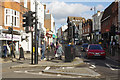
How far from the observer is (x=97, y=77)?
8.13 meters

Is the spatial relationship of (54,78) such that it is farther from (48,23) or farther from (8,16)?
(48,23)

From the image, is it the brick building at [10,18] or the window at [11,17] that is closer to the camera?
the brick building at [10,18]

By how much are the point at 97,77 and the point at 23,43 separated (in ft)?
69.1

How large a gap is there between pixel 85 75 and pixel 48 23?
155ft

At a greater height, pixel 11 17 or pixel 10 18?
pixel 11 17

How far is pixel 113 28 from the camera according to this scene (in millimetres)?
20641

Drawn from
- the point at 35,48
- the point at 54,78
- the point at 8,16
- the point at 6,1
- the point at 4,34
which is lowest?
the point at 54,78

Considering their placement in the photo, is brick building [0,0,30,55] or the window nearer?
brick building [0,0,30,55]

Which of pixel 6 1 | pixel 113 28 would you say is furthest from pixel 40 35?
pixel 113 28

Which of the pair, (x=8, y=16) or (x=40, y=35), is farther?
(x=40, y=35)

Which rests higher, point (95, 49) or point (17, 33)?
point (17, 33)

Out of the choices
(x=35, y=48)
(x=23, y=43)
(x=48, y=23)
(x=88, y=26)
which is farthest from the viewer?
(x=88, y=26)

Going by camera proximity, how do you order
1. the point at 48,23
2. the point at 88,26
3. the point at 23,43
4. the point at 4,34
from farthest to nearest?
the point at 88,26, the point at 48,23, the point at 23,43, the point at 4,34

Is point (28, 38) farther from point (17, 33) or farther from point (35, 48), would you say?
point (35, 48)
